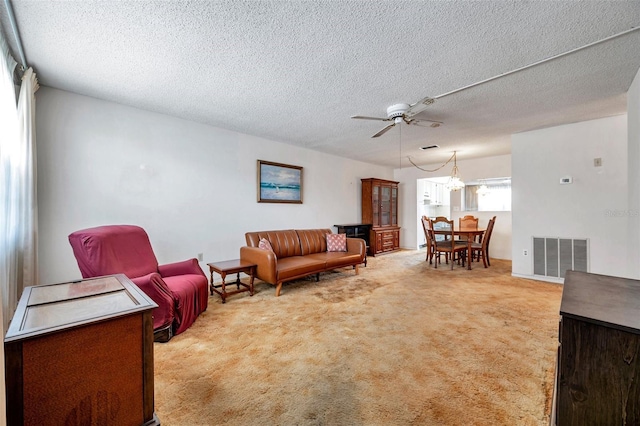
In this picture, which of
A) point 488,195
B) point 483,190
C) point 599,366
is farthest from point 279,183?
point 488,195

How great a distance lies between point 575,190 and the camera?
3857 millimetres

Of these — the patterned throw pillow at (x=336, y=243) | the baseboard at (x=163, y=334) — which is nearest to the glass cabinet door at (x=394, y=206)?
the patterned throw pillow at (x=336, y=243)

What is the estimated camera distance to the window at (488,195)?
6.21 metres

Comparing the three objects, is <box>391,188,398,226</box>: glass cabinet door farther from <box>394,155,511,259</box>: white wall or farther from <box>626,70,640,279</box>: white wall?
<box>626,70,640,279</box>: white wall

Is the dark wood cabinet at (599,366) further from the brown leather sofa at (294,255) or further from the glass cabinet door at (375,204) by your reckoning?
the glass cabinet door at (375,204)

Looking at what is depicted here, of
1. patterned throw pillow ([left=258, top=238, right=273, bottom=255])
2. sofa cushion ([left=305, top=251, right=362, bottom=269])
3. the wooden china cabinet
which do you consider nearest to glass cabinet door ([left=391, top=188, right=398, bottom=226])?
the wooden china cabinet

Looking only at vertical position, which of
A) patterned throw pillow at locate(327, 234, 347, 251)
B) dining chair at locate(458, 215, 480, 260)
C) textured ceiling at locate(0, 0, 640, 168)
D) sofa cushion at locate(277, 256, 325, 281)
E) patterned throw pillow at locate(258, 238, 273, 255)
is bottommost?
sofa cushion at locate(277, 256, 325, 281)

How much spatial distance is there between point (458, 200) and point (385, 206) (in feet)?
6.26

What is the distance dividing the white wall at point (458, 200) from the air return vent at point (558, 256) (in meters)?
1.98

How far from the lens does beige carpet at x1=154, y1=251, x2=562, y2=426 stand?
147 cm

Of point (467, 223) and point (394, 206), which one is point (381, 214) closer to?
point (394, 206)

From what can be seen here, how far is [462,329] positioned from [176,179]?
3871mm

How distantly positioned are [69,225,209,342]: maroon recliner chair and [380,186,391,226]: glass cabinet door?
502 cm

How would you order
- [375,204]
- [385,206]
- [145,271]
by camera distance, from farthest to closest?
[385,206]
[375,204]
[145,271]
